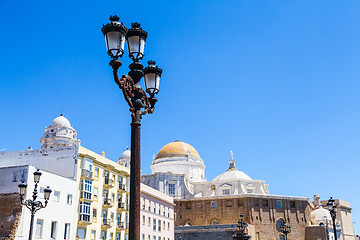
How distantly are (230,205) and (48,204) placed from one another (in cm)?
4149

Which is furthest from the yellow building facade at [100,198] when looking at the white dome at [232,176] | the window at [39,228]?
the white dome at [232,176]

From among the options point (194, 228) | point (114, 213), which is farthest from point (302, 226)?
point (114, 213)

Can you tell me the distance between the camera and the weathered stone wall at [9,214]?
28766 millimetres

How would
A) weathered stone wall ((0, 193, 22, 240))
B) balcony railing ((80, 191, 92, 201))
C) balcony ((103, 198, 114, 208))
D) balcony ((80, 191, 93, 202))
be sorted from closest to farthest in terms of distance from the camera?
1. weathered stone wall ((0, 193, 22, 240))
2. balcony ((80, 191, 93, 202))
3. balcony railing ((80, 191, 92, 201))
4. balcony ((103, 198, 114, 208))

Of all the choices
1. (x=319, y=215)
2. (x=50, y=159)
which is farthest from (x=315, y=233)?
(x=50, y=159)

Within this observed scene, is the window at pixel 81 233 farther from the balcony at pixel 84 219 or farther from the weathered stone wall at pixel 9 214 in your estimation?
the weathered stone wall at pixel 9 214

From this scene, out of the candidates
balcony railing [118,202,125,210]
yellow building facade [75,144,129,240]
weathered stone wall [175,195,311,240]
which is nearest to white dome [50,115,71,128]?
weathered stone wall [175,195,311,240]

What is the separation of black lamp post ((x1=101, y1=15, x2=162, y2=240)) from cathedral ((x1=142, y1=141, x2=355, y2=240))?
175 ft

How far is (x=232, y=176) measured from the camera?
74625mm

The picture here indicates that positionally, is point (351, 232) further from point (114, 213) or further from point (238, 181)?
point (114, 213)

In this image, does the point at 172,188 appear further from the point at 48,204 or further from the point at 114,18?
the point at 114,18

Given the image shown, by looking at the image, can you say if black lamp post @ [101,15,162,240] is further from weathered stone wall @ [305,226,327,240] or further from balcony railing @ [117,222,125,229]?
weathered stone wall @ [305,226,327,240]

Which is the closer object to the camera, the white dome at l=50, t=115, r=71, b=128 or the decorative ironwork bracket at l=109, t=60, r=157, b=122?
the decorative ironwork bracket at l=109, t=60, r=157, b=122

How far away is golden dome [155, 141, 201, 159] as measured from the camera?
77.0 metres
